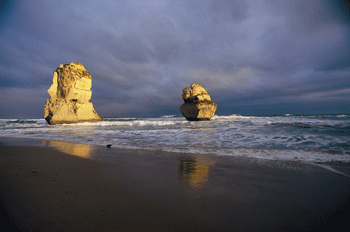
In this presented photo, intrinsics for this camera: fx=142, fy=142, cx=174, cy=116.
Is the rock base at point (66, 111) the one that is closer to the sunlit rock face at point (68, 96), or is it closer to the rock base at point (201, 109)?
the sunlit rock face at point (68, 96)

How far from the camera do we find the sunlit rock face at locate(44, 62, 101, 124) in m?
23.1

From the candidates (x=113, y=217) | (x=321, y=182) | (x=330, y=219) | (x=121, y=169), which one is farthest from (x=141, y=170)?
(x=321, y=182)

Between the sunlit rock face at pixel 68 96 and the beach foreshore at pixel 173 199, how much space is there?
25.3 meters

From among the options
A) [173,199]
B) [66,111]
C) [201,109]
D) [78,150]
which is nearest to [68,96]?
[66,111]

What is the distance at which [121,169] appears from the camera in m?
3.01

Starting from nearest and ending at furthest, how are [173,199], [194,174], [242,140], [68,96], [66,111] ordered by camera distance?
[173,199] → [194,174] → [242,140] → [66,111] → [68,96]

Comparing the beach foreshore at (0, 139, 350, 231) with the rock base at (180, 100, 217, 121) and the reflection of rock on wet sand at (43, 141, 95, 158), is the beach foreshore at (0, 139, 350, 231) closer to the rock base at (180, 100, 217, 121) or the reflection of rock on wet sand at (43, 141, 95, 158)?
the reflection of rock on wet sand at (43, 141, 95, 158)

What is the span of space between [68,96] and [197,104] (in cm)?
2257

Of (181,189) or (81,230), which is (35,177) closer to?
(81,230)

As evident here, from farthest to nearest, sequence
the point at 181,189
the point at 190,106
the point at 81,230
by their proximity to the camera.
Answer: the point at 190,106, the point at 181,189, the point at 81,230

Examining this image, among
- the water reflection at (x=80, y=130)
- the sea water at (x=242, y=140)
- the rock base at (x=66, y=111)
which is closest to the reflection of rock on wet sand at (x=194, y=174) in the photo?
the sea water at (x=242, y=140)

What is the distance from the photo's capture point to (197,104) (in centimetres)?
2703

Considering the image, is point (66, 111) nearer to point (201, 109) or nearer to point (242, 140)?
point (201, 109)

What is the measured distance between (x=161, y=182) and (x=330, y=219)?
2.02m
